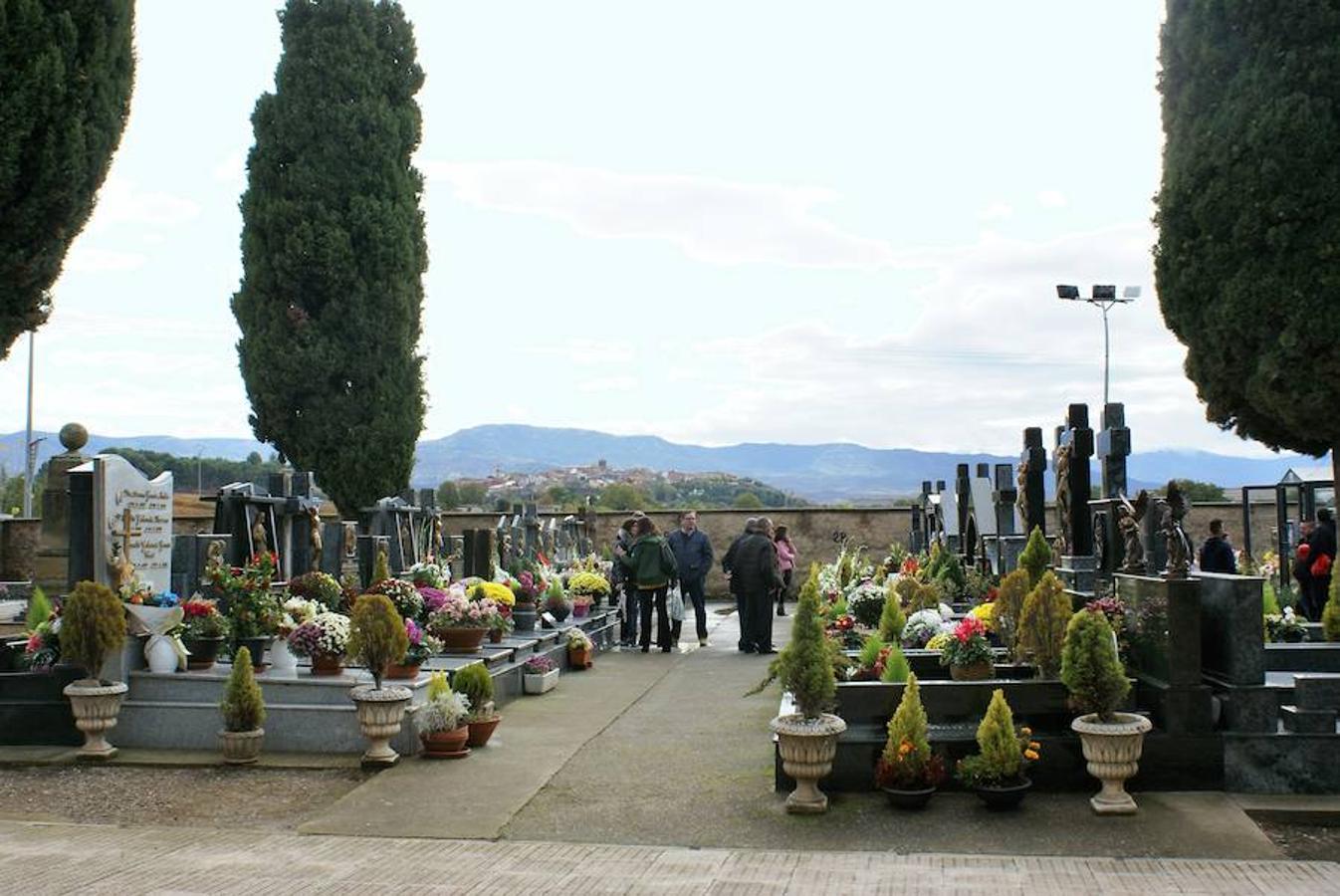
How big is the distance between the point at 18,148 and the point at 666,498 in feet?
222

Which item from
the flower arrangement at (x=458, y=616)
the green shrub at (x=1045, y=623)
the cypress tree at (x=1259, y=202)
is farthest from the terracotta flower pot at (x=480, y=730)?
the cypress tree at (x=1259, y=202)

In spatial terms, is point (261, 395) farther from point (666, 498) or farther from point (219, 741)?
point (666, 498)

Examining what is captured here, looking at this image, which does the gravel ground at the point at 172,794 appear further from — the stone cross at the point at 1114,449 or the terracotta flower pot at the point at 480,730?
the stone cross at the point at 1114,449

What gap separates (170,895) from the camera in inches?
223

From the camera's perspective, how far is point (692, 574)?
1728 centimetres

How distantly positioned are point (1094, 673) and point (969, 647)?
1.58 meters

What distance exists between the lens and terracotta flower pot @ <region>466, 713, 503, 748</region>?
9.21 m

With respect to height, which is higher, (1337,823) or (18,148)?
(18,148)

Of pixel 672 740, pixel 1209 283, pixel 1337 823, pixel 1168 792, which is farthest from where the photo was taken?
pixel 1209 283

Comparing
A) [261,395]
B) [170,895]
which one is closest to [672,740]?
[170,895]

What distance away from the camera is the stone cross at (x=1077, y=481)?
1164cm

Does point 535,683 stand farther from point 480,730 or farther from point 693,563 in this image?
point 693,563

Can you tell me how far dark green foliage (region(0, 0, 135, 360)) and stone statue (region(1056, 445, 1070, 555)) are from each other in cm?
926

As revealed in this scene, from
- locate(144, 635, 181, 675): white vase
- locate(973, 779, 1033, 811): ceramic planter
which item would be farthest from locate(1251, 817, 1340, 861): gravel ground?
locate(144, 635, 181, 675): white vase
